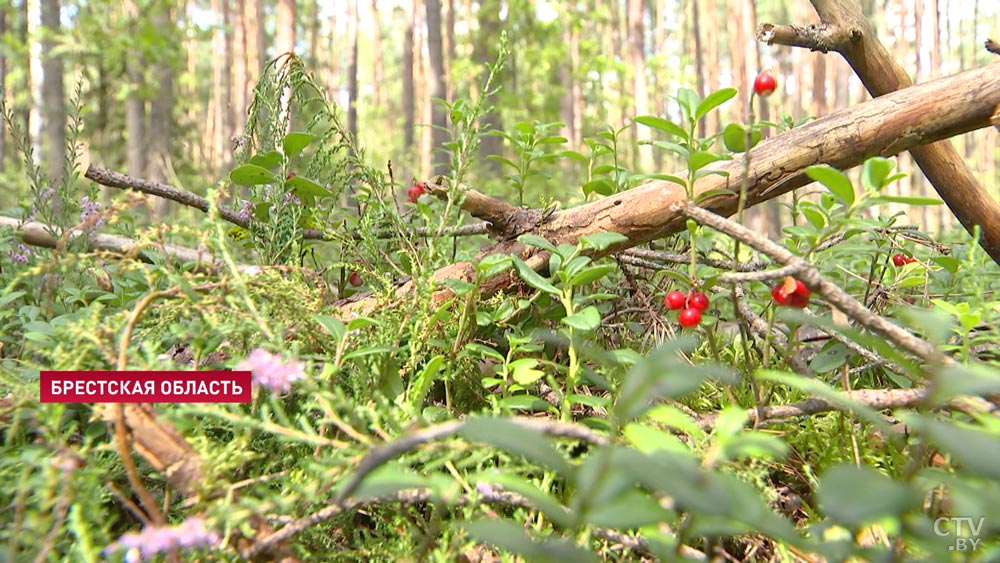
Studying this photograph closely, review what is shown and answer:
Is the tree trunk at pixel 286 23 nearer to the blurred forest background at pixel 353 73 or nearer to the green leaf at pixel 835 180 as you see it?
the blurred forest background at pixel 353 73

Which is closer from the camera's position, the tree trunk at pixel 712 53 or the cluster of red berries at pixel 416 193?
the cluster of red berries at pixel 416 193

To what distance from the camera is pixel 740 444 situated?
58 centimetres

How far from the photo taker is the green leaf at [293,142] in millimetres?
1421

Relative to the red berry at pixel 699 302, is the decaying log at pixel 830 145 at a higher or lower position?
higher

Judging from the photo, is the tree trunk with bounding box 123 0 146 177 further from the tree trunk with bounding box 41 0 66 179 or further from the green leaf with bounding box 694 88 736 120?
the green leaf with bounding box 694 88 736 120

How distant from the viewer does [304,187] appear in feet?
4.86

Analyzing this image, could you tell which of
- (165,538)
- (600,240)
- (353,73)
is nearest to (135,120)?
(353,73)

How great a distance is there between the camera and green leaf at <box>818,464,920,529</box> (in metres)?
0.45

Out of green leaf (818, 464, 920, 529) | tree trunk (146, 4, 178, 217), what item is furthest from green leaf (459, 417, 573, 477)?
tree trunk (146, 4, 178, 217)

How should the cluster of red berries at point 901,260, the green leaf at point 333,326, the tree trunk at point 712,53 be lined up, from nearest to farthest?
1. the green leaf at point 333,326
2. the cluster of red berries at point 901,260
3. the tree trunk at point 712,53

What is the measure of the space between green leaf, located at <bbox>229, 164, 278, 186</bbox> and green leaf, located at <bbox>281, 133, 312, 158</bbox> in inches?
2.8

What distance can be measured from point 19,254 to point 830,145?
220 centimetres

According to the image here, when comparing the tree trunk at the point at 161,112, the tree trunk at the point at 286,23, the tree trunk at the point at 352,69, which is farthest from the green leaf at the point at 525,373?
the tree trunk at the point at 352,69

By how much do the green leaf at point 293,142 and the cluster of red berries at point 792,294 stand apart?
3.54 ft
